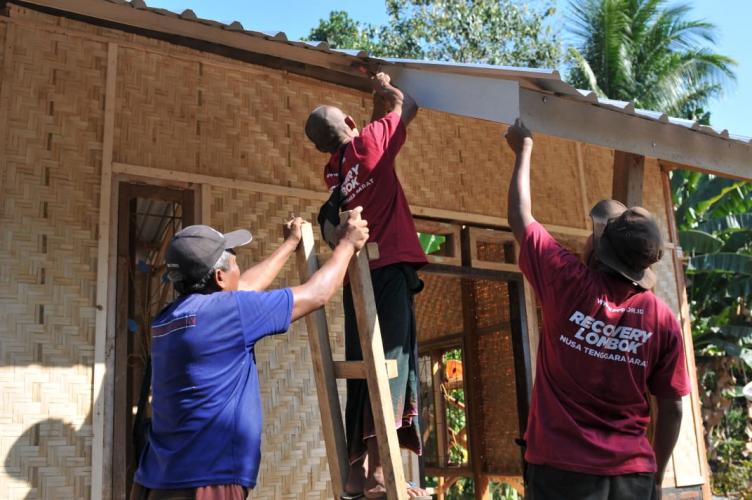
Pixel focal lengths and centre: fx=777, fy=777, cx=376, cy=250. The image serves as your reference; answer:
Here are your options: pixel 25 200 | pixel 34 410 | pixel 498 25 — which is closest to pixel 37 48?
pixel 25 200

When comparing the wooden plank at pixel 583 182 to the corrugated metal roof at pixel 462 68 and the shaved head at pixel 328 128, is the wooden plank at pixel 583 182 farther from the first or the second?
the shaved head at pixel 328 128

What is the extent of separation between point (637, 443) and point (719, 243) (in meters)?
12.3

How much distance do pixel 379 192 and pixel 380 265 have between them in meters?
0.31

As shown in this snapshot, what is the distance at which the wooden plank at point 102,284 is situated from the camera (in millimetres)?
4332

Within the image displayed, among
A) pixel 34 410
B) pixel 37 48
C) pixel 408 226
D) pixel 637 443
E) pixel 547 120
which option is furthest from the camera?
pixel 37 48

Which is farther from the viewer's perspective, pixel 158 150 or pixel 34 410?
pixel 158 150

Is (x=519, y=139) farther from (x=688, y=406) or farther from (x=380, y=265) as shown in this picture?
(x=688, y=406)

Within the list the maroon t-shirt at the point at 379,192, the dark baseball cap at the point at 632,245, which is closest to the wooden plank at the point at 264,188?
the maroon t-shirt at the point at 379,192

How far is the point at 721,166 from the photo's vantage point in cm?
480

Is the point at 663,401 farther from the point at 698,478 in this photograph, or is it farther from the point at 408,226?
the point at 698,478

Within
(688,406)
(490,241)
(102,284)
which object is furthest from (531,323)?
(102,284)

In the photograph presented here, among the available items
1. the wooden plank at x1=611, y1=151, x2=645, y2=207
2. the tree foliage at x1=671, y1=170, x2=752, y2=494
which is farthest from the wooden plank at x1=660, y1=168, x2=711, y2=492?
the tree foliage at x1=671, y1=170, x2=752, y2=494

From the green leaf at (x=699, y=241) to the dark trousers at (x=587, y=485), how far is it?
12.0 meters

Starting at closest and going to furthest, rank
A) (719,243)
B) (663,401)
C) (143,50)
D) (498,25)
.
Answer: (663,401) < (143,50) < (719,243) < (498,25)
